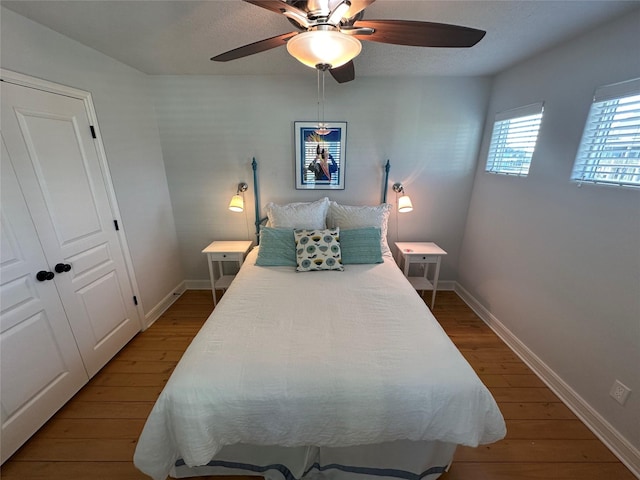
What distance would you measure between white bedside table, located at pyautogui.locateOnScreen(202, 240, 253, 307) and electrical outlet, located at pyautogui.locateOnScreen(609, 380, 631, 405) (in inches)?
112

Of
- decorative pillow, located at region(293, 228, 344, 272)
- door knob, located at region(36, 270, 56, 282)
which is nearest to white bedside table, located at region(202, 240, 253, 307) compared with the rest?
decorative pillow, located at region(293, 228, 344, 272)

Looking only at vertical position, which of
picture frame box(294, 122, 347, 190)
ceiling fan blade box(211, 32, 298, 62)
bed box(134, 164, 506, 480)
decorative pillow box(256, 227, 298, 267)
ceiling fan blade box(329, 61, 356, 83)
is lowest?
bed box(134, 164, 506, 480)

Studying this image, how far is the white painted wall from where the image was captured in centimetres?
142

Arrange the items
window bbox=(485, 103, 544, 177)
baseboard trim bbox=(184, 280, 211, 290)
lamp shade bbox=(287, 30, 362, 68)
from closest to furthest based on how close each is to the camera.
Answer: lamp shade bbox=(287, 30, 362, 68)
window bbox=(485, 103, 544, 177)
baseboard trim bbox=(184, 280, 211, 290)

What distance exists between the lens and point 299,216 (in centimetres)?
250

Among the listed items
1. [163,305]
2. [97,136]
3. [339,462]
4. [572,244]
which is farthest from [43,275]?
[572,244]

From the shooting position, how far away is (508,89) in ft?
7.61

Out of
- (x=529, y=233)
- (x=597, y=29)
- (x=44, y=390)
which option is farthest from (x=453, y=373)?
(x=44, y=390)

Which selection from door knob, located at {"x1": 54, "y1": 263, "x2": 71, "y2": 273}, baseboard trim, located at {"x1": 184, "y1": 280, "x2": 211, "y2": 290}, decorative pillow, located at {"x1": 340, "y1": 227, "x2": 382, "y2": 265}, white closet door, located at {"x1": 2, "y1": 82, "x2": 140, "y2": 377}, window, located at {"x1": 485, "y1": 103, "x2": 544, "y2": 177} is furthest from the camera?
baseboard trim, located at {"x1": 184, "y1": 280, "x2": 211, "y2": 290}

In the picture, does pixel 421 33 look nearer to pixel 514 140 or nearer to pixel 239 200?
pixel 514 140

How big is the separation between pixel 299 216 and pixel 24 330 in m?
1.97

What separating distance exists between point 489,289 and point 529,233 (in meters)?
0.73

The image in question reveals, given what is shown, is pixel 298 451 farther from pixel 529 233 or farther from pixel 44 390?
pixel 529 233

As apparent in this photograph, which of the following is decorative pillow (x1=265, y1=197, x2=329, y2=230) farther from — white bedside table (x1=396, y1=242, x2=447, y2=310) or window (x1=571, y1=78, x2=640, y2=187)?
window (x1=571, y1=78, x2=640, y2=187)
